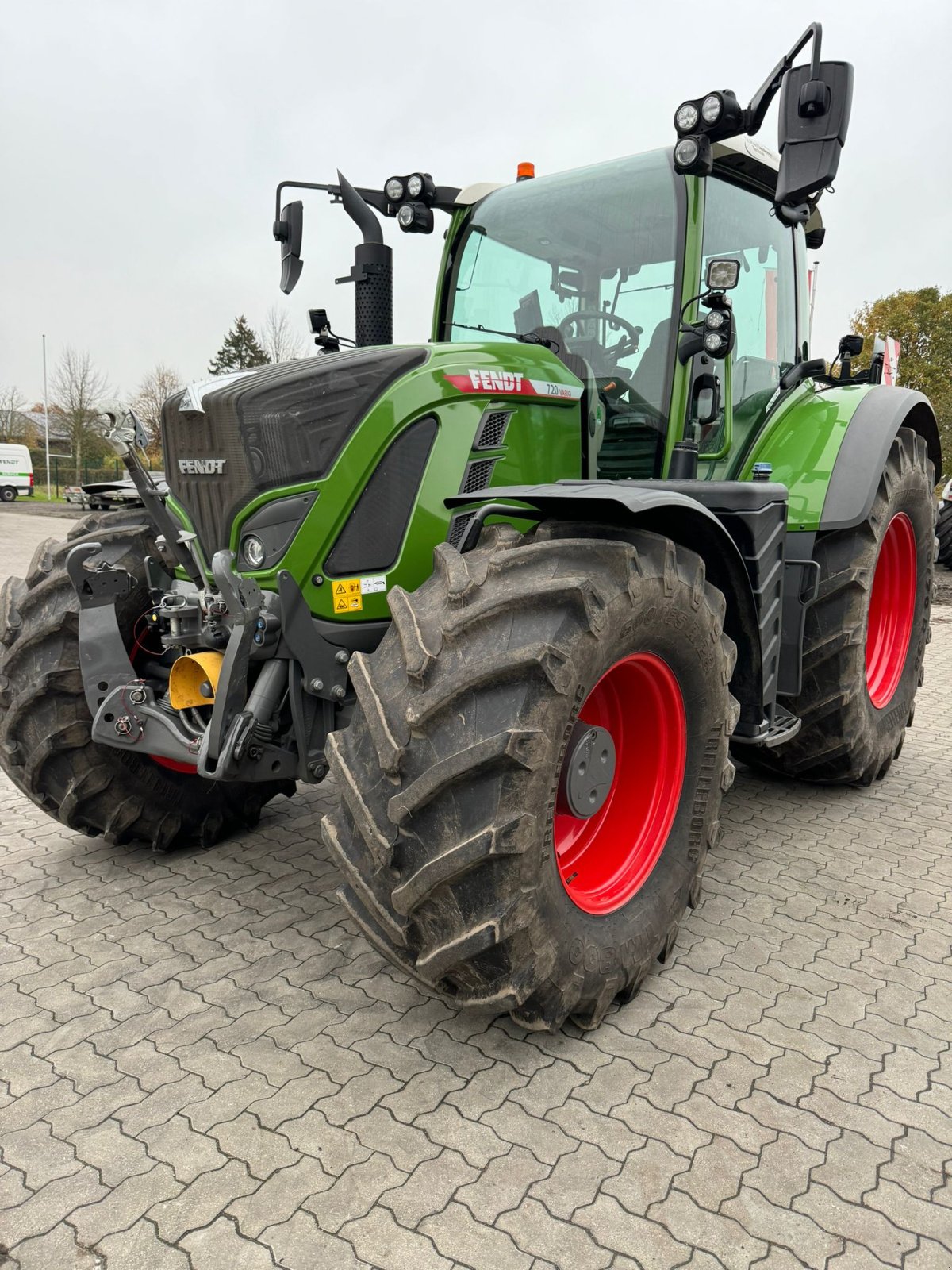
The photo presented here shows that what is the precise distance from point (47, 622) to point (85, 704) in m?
0.30

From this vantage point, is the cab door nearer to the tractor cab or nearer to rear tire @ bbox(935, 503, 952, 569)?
the tractor cab

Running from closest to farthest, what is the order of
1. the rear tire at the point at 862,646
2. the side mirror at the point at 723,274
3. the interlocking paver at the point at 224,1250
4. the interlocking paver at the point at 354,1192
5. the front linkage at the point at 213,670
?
the interlocking paver at the point at 224,1250
the interlocking paver at the point at 354,1192
the front linkage at the point at 213,670
the side mirror at the point at 723,274
the rear tire at the point at 862,646

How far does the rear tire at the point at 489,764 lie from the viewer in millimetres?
1959

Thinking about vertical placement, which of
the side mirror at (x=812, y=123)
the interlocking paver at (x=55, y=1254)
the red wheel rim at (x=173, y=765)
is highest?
the side mirror at (x=812, y=123)

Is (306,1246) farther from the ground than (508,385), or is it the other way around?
(508,385)

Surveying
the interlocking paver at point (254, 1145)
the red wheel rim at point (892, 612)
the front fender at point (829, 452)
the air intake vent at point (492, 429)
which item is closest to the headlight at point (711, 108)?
the air intake vent at point (492, 429)

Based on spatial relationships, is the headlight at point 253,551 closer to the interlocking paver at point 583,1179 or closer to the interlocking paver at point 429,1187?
the interlocking paver at point 429,1187

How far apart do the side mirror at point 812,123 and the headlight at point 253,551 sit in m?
1.69

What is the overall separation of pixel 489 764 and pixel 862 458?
2566 mm

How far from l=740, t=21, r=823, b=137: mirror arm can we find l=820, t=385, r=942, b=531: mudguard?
146 centimetres

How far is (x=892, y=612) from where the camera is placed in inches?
186

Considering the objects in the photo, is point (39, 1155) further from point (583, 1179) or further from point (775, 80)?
point (775, 80)

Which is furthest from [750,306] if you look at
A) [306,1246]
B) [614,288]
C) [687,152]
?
[306,1246]

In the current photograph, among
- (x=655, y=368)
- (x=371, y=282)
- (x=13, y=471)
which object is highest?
(x=13, y=471)
